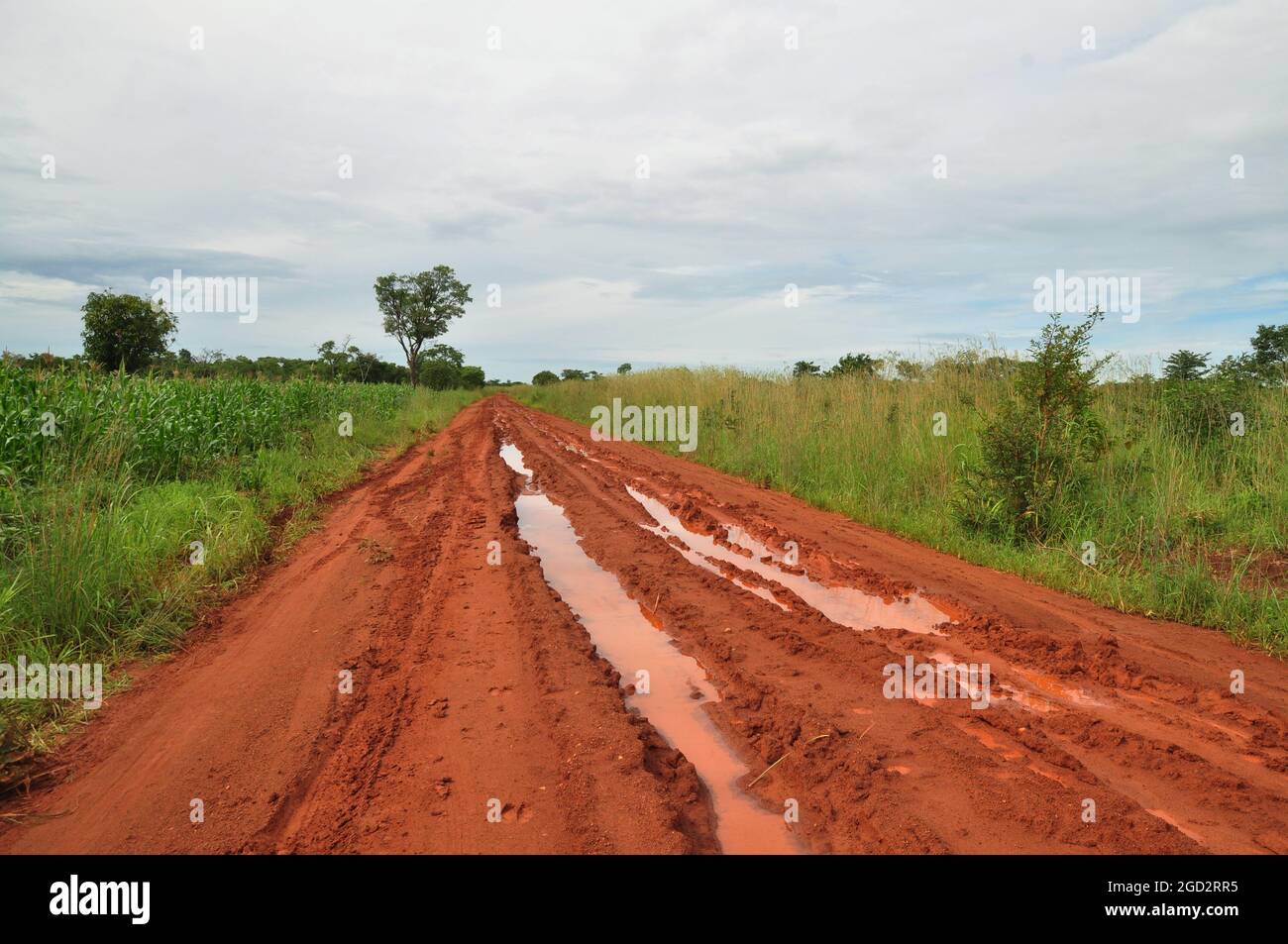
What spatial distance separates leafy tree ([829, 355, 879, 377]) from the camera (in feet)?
44.7

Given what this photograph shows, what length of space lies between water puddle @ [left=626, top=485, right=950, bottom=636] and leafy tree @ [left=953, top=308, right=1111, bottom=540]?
7.40 ft

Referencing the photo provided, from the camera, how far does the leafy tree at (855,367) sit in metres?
13.6

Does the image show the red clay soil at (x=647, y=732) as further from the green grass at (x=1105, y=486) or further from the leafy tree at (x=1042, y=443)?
the leafy tree at (x=1042, y=443)

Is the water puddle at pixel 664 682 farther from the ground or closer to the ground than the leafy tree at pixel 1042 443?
closer to the ground

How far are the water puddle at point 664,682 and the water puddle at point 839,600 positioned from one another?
1147 mm

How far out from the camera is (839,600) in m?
5.75

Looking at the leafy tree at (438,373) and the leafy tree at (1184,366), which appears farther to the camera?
the leafy tree at (438,373)

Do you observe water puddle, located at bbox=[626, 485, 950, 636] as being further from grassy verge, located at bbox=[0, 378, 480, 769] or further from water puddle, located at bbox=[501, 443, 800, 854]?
grassy verge, located at bbox=[0, 378, 480, 769]

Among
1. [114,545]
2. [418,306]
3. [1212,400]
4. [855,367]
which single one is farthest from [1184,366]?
[418,306]

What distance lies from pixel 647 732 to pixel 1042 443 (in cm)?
577

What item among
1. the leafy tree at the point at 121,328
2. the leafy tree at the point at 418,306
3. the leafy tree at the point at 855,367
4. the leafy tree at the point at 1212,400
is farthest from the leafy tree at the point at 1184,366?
the leafy tree at the point at 418,306

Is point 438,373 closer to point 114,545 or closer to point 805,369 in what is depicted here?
point 805,369
